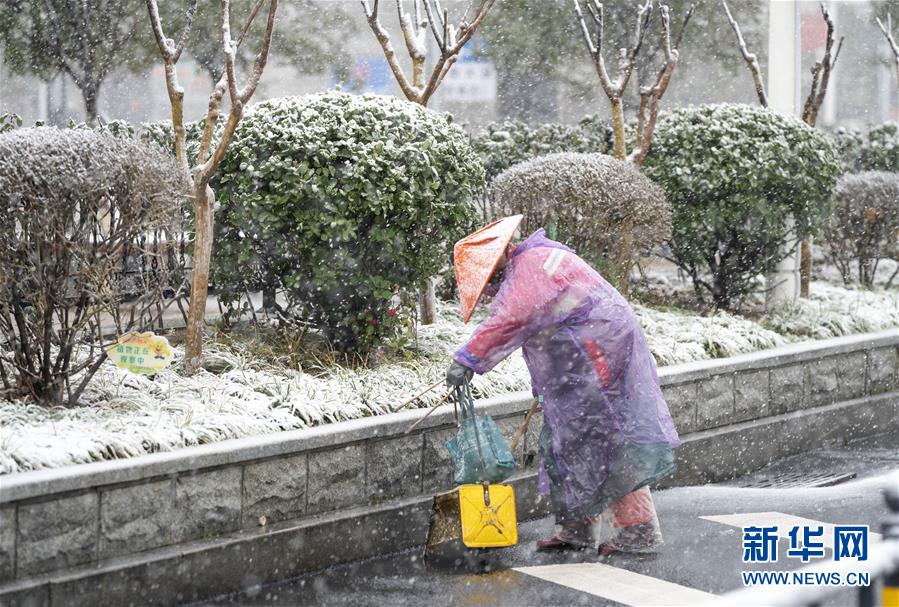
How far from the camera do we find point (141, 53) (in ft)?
39.2

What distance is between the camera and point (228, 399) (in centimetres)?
607

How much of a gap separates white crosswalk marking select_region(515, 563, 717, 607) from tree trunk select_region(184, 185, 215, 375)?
230cm

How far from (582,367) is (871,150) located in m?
9.32

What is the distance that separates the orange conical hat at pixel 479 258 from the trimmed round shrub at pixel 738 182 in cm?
416

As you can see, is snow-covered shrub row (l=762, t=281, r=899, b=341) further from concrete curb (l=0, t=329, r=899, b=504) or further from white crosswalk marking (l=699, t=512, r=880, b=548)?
white crosswalk marking (l=699, t=512, r=880, b=548)

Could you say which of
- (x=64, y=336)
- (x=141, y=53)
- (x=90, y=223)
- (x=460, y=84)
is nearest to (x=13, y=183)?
(x=90, y=223)

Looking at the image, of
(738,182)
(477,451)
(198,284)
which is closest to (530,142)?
(738,182)

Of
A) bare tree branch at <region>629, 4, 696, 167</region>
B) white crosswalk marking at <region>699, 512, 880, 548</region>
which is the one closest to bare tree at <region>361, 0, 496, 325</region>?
bare tree branch at <region>629, 4, 696, 167</region>

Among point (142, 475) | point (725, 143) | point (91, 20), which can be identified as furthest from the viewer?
point (91, 20)

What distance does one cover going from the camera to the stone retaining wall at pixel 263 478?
15.9 ft

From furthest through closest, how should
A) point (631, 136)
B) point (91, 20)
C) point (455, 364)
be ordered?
point (91, 20) < point (631, 136) < point (455, 364)

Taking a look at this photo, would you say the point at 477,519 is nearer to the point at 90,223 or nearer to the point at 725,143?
the point at 90,223

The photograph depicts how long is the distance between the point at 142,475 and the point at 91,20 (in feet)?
24.7

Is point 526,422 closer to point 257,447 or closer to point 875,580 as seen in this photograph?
point 257,447
